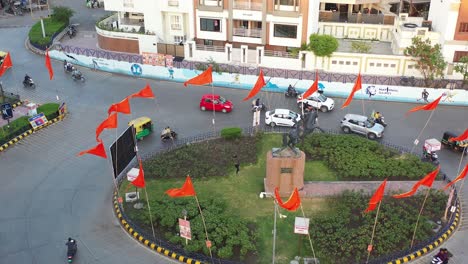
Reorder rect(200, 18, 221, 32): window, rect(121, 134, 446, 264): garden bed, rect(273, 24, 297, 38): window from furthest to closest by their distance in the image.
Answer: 1. rect(200, 18, 221, 32): window
2. rect(273, 24, 297, 38): window
3. rect(121, 134, 446, 264): garden bed

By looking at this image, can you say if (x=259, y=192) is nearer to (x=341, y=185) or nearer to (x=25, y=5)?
(x=341, y=185)

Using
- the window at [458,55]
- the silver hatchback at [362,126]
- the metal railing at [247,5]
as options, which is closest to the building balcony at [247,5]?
the metal railing at [247,5]

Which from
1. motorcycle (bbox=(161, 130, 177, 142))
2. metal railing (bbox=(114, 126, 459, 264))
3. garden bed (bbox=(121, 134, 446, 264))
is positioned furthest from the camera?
motorcycle (bbox=(161, 130, 177, 142))

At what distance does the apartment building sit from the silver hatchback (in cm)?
1539

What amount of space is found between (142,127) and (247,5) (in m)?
20.3

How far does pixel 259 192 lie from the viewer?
3212 cm

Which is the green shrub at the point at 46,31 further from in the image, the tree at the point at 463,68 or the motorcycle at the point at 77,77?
the tree at the point at 463,68

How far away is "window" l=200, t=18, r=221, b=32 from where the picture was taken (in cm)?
5403

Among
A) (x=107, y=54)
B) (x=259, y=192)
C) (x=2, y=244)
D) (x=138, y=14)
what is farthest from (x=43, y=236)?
(x=138, y=14)

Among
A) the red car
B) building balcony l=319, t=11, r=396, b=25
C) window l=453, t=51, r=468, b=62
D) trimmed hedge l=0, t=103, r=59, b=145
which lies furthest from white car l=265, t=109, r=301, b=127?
building balcony l=319, t=11, r=396, b=25

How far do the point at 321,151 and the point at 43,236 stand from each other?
1918 centimetres

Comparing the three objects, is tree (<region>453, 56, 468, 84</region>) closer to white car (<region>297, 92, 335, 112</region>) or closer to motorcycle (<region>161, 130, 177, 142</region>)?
white car (<region>297, 92, 335, 112</region>)

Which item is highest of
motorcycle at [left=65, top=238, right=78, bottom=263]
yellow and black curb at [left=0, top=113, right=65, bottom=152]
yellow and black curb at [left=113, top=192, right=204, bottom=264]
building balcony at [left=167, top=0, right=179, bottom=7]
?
building balcony at [left=167, top=0, right=179, bottom=7]

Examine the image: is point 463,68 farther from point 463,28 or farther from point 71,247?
point 71,247
